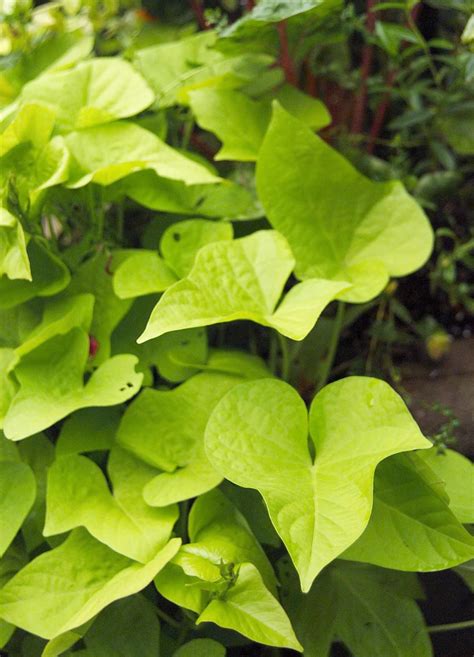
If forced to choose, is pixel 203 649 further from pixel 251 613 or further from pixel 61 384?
pixel 61 384

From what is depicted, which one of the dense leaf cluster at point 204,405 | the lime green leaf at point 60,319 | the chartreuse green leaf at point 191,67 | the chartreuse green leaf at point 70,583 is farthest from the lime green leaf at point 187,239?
the chartreuse green leaf at point 70,583

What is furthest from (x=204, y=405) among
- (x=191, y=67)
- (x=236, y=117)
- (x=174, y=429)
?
(x=191, y=67)

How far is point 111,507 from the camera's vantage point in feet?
2.43

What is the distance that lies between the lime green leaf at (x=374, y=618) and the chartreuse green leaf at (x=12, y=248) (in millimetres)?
452

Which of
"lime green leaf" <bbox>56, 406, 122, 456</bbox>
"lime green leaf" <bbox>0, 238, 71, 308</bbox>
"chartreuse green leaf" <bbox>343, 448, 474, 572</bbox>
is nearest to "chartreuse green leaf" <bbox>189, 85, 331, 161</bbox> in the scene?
"lime green leaf" <bbox>0, 238, 71, 308</bbox>

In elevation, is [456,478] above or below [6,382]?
below

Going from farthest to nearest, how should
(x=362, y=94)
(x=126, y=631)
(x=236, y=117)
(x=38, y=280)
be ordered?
(x=362, y=94) → (x=236, y=117) → (x=38, y=280) → (x=126, y=631)

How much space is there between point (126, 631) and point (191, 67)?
75 centimetres

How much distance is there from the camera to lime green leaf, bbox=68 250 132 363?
2.75 feet

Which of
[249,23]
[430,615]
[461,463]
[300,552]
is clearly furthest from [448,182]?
[300,552]

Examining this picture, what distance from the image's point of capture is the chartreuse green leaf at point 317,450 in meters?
0.57

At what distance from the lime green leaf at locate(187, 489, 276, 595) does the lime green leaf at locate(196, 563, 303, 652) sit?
1.3 inches

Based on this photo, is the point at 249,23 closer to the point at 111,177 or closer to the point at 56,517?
the point at 111,177

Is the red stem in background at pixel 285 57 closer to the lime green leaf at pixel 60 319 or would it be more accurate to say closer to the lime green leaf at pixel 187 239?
the lime green leaf at pixel 187 239
